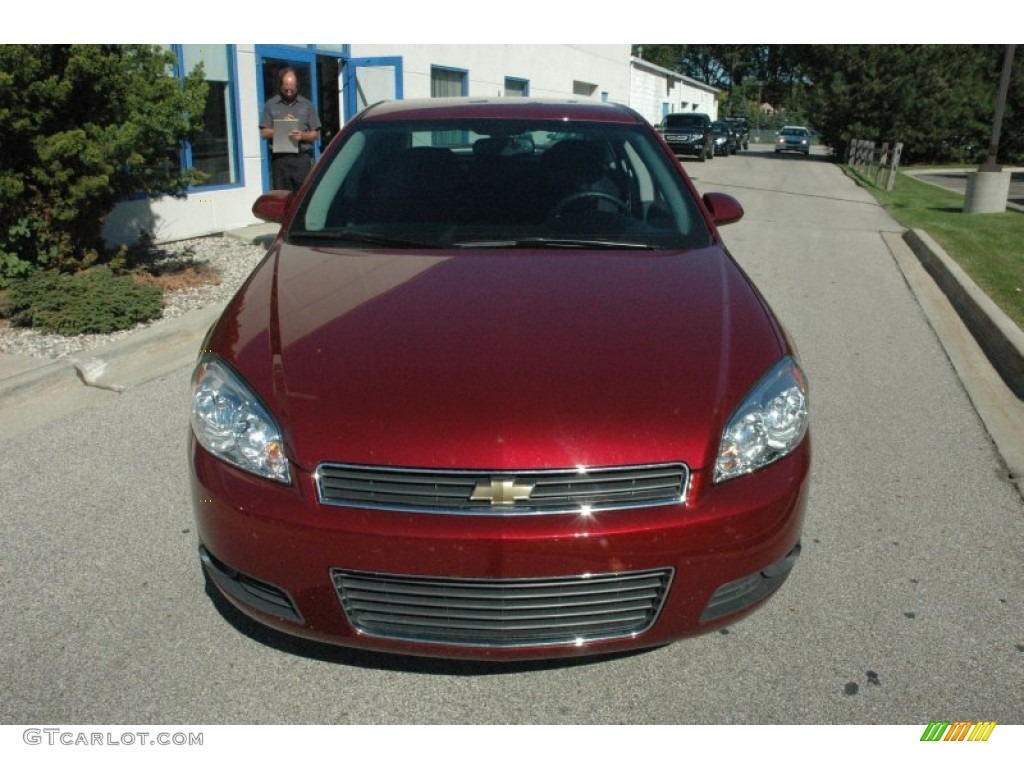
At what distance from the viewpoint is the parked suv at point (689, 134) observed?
32.7 metres

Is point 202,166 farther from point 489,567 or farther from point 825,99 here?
point 825,99

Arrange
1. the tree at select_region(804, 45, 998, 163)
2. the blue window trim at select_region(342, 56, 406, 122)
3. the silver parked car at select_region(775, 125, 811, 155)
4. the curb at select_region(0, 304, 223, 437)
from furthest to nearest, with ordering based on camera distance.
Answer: the silver parked car at select_region(775, 125, 811, 155), the tree at select_region(804, 45, 998, 163), the blue window trim at select_region(342, 56, 406, 122), the curb at select_region(0, 304, 223, 437)

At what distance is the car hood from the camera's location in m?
2.19

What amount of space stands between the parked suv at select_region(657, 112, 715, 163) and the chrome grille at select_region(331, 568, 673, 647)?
31.8m

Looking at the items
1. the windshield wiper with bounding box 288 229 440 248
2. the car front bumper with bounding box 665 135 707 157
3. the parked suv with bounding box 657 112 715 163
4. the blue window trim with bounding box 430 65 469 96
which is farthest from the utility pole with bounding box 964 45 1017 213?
the car front bumper with bounding box 665 135 707 157

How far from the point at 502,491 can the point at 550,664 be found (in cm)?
71

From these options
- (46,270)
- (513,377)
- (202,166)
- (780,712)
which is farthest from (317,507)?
(202,166)

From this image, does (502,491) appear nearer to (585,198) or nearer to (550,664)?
(550,664)

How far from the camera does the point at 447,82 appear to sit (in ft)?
57.7

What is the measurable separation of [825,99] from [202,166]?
3553 cm

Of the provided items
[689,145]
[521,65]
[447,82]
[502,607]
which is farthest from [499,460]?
[689,145]

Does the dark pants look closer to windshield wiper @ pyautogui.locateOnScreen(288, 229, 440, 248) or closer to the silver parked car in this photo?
windshield wiper @ pyautogui.locateOnScreen(288, 229, 440, 248)

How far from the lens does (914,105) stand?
37438 mm

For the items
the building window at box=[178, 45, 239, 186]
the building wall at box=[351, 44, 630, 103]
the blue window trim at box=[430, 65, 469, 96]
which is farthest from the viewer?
the blue window trim at box=[430, 65, 469, 96]
